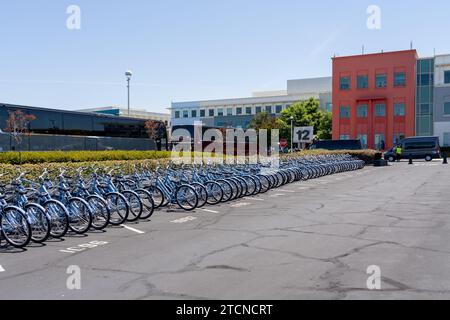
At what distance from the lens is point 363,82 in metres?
60.7

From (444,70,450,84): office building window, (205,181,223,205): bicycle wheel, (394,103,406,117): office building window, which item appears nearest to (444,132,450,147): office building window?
(394,103,406,117): office building window

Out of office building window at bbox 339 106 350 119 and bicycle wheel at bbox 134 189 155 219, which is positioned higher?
office building window at bbox 339 106 350 119

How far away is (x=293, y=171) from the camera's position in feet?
63.2

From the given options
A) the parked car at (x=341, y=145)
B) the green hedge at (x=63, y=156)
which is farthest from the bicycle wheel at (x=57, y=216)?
the parked car at (x=341, y=145)

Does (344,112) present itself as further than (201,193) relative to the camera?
Yes

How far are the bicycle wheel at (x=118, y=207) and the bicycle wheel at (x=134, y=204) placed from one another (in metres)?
0.39

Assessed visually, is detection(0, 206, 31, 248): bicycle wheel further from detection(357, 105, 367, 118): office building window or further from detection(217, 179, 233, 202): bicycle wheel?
detection(357, 105, 367, 118): office building window

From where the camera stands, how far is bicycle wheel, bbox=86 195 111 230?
9.05 m

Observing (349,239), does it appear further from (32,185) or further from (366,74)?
(366,74)

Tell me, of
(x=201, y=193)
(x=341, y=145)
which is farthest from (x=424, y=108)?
(x=201, y=193)

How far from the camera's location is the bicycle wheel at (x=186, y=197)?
463 inches

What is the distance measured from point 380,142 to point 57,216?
5596 cm

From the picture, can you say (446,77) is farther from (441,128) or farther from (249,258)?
(249,258)

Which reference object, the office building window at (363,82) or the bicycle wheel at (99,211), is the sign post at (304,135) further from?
the office building window at (363,82)
